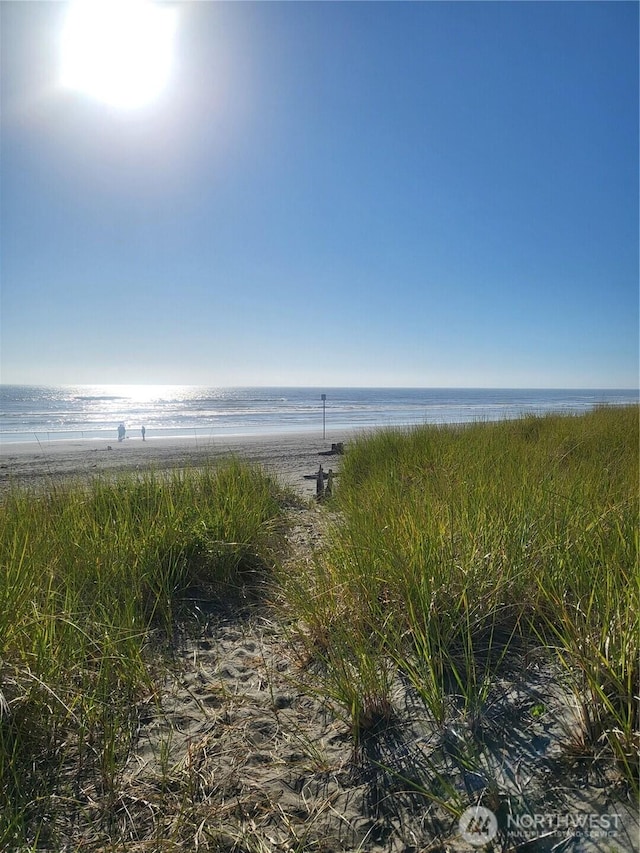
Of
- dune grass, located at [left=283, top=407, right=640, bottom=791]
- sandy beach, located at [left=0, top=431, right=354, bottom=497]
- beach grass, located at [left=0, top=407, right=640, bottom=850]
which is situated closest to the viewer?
beach grass, located at [left=0, top=407, right=640, bottom=850]

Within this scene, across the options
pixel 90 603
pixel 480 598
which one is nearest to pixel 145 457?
pixel 90 603

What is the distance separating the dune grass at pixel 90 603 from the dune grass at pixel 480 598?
86 centimetres

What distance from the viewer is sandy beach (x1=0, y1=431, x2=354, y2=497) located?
10.1 meters

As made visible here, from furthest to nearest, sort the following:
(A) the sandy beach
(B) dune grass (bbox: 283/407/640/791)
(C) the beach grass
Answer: (A) the sandy beach < (B) dune grass (bbox: 283/407/640/791) < (C) the beach grass

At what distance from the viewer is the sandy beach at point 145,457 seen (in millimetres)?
10070

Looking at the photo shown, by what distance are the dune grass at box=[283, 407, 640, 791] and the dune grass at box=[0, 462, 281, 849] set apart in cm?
86

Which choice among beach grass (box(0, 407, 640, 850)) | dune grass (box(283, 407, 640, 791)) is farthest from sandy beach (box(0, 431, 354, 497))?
dune grass (box(283, 407, 640, 791))

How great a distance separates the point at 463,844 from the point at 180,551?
2.59 metres

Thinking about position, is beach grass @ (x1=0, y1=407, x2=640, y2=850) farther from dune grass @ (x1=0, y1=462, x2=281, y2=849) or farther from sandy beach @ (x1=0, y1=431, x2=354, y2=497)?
sandy beach @ (x1=0, y1=431, x2=354, y2=497)

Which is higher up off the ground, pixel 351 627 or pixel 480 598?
pixel 480 598

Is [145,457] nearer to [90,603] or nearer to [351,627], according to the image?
[90,603]

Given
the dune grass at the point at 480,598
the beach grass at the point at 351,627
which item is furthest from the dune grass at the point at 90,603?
the dune grass at the point at 480,598

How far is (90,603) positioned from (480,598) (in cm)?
235

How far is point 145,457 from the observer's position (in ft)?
46.2
